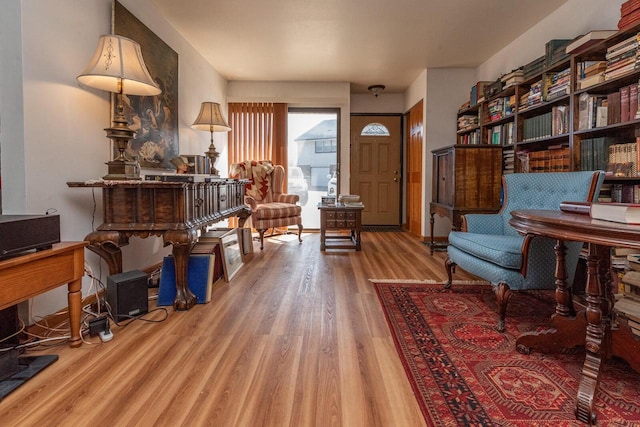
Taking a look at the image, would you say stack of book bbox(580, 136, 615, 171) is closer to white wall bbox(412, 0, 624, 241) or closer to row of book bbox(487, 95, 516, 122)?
row of book bbox(487, 95, 516, 122)

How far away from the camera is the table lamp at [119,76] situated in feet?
6.24

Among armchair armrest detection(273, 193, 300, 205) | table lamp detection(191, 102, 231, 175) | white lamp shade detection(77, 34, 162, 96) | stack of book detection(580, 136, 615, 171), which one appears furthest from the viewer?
armchair armrest detection(273, 193, 300, 205)

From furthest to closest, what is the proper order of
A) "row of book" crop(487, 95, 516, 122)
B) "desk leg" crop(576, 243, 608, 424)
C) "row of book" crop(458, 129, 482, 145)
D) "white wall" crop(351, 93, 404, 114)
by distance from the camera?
1. "white wall" crop(351, 93, 404, 114)
2. "row of book" crop(458, 129, 482, 145)
3. "row of book" crop(487, 95, 516, 122)
4. "desk leg" crop(576, 243, 608, 424)

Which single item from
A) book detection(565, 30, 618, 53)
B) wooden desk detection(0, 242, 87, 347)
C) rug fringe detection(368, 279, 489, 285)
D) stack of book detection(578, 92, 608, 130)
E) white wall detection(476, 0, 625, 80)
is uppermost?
white wall detection(476, 0, 625, 80)

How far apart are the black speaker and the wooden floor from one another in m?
0.10

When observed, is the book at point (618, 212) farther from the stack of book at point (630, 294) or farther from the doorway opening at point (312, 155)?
the doorway opening at point (312, 155)

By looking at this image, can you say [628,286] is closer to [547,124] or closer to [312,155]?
[547,124]

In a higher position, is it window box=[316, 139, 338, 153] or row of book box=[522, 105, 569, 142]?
window box=[316, 139, 338, 153]

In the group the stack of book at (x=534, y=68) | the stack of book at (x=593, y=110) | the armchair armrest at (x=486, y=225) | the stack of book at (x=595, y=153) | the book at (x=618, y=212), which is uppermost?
the stack of book at (x=534, y=68)

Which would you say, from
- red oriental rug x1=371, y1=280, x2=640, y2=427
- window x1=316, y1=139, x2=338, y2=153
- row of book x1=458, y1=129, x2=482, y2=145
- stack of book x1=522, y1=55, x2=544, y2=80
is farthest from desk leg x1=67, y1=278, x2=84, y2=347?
window x1=316, y1=139, x2=338, y2=153

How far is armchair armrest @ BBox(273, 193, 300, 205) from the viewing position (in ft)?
15.8

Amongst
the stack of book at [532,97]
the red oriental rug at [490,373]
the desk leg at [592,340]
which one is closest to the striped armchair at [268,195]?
the red oriental rug at [490,373]

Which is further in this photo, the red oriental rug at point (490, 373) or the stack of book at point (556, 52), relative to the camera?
the stack of book at point (556, 52)

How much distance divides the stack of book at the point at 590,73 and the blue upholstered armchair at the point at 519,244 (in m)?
0.80
